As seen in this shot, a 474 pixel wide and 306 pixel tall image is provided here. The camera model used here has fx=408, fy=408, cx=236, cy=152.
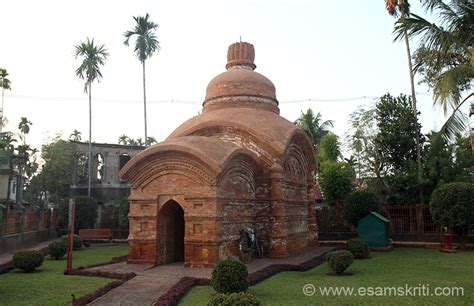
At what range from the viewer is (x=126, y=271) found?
10.7 m

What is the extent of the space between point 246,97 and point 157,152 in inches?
239

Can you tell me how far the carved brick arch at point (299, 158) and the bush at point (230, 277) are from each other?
701cm

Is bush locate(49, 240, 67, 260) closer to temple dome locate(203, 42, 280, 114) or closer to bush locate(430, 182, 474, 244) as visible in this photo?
temple dome locate(203, 42, 280, 114)

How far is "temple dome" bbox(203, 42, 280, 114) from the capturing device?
16.9m

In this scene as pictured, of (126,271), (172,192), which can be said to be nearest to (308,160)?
(172,192)

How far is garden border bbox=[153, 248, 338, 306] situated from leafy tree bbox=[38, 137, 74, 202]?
76.8 feet

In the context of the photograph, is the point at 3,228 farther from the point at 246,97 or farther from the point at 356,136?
the point at 356,136

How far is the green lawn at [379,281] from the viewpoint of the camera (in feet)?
24.8

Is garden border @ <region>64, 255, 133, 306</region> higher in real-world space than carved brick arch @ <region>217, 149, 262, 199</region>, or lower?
lower

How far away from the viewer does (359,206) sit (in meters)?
17.9

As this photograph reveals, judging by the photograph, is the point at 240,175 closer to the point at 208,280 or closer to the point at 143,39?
the point at 208,280

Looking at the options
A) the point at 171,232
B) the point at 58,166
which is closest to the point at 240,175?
the point at 171,232

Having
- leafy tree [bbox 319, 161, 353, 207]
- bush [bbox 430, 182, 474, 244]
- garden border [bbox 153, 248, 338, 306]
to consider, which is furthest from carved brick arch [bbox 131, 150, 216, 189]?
leafy tree [bbox 319, 161, 353, 207]

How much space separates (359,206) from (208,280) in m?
10.6
